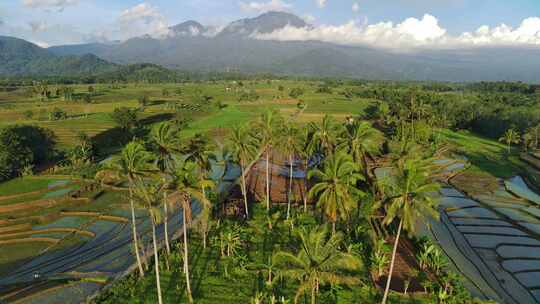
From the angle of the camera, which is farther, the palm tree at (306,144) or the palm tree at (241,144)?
the palm tree at (306,144)

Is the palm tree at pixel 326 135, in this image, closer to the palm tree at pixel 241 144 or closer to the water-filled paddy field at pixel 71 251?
the palm tree at pixel 241 144

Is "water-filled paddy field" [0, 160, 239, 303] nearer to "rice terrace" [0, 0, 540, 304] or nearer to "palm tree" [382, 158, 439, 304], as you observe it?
"rice terrace" [0, 0, 540, 304]

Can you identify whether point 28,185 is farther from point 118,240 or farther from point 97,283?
point 97,283

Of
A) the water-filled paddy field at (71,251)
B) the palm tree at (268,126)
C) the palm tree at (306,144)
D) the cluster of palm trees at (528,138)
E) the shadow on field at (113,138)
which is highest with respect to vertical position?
the palm tree at (268,126)

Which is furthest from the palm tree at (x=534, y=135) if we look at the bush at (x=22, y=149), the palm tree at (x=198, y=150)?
the bush at (x=22, y=149)

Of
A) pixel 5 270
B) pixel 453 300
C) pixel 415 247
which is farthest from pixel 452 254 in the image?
pixel 5 270

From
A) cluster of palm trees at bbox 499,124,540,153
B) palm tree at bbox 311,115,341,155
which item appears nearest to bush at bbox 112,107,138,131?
palm tree at bbox 311,115,341,155

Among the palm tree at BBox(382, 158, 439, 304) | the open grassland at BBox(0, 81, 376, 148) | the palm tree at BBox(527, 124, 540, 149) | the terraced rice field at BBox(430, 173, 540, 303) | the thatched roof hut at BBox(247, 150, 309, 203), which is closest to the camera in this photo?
the palm tree at BBox(382, 158, 439, 304)

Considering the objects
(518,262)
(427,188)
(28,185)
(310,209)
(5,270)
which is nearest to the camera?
(427,188)
